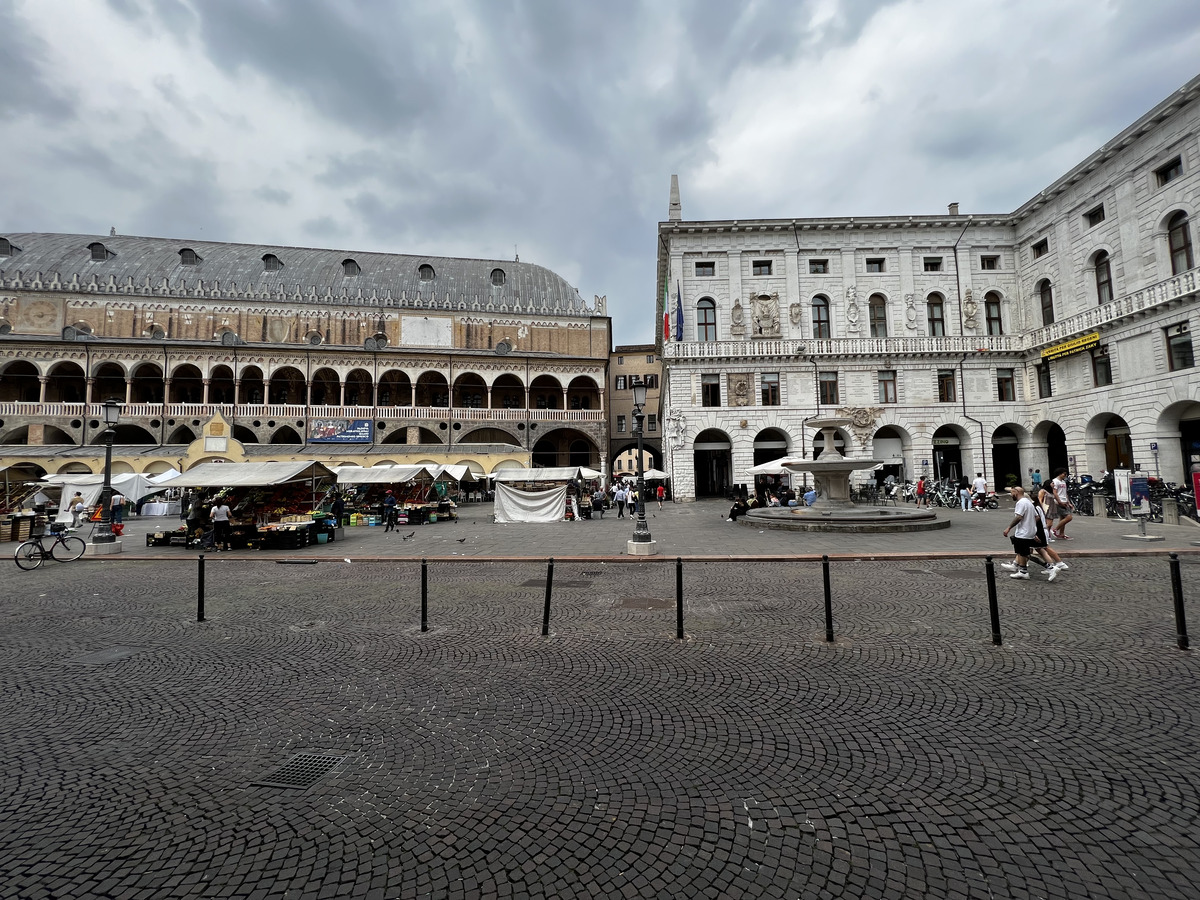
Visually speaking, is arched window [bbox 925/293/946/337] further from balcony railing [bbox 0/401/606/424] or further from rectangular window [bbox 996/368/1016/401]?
balcony railing [bbox 0/401/606/424]

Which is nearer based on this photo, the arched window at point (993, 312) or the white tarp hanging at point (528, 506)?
the white tarp hanging at point (528, 506)

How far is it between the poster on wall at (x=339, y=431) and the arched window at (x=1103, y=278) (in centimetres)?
4631

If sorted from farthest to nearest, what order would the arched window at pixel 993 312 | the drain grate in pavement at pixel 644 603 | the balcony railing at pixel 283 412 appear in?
the balcony railing at pixel 283 412 → the arched window at pixel 993 312 → the drain grate in pavement at pixel 644 603

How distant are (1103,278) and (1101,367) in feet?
15.1

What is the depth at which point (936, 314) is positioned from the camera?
3284 centimetres

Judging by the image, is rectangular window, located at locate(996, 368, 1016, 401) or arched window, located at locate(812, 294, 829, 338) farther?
arched window, located at locate(812, 294, 829, 338)

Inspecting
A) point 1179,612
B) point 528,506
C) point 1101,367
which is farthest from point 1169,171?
point 528,506

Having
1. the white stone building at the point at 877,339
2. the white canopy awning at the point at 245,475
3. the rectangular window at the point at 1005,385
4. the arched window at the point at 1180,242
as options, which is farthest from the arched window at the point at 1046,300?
the white canopy awning at the point at 245,475

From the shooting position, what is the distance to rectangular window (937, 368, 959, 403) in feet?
106

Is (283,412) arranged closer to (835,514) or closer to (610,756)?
(835,514)

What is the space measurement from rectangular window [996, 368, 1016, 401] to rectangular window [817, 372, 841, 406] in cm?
992

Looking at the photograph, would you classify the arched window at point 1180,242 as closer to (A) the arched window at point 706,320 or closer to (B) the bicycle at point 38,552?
(A) the arched window at point 706,320

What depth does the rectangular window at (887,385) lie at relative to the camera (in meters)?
32.3

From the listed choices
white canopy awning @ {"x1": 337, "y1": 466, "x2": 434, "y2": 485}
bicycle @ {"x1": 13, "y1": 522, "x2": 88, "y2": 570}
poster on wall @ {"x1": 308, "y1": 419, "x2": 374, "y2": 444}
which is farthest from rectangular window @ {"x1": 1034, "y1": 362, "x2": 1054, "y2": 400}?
poster on wall @ {"x1": 308, "y1": 419, "x2": 374, "y2": 444}
